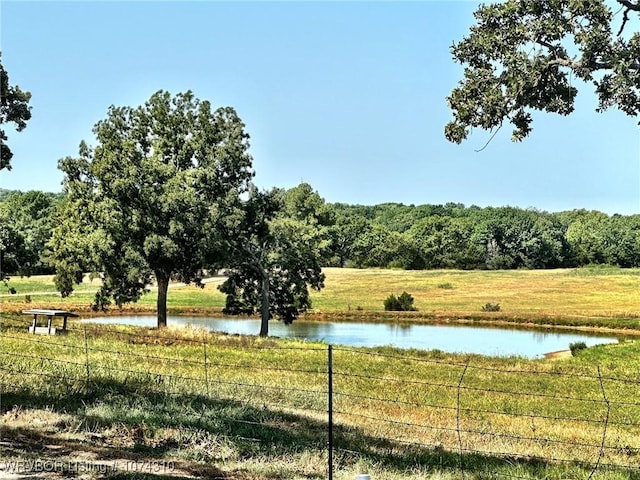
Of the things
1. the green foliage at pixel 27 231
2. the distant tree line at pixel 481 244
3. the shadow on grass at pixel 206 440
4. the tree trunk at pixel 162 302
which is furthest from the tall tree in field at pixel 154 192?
the distant tree line at pixel 481 244

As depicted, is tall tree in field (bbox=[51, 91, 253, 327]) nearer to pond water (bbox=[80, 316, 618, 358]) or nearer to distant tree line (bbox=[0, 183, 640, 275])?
pond water (bbox=[80, 316, 618, 358])

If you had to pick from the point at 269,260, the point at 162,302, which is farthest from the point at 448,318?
the point at 162,302

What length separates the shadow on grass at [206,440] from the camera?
7.80m

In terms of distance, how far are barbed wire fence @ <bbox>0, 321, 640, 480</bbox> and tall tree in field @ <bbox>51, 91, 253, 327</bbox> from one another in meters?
9.40

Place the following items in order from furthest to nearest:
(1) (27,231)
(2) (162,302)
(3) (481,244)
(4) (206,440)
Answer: (3) (481,244) < (1) (27,231) < (2) (162,302) < (4) (206,440)

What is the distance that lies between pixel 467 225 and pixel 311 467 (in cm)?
12441

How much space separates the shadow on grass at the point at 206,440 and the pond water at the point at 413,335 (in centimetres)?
2704

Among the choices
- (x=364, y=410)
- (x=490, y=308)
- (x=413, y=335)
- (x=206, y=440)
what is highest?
(x=206, y=440)

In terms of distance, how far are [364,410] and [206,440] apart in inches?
194

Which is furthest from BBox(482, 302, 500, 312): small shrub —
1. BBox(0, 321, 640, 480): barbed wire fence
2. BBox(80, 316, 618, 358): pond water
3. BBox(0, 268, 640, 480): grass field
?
BBox(0, 321, 640, 480): barbed wire fence

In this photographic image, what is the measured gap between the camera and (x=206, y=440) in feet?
28.2

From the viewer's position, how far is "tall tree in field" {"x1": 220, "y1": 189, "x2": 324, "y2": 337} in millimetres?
32938

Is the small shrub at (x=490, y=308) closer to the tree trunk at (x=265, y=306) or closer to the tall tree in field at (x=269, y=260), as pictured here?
the tall tree in field at (x=269, y=260)

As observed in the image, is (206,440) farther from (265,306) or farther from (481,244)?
(481,244)
